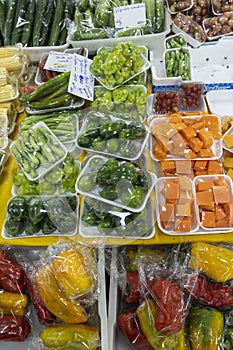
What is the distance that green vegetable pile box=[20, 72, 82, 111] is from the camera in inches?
92.0

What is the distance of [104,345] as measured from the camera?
173 centimetres

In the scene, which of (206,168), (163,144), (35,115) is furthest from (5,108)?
(206,168)

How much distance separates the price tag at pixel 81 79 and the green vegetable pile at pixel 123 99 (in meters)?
0.05

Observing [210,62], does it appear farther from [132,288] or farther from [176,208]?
[132,288]

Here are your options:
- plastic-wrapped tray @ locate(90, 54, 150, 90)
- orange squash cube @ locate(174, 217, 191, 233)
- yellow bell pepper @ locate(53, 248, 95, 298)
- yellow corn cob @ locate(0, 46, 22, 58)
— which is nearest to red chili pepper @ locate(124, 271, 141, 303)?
yellow bell pepper @ locate(53, 248, 95, 298)

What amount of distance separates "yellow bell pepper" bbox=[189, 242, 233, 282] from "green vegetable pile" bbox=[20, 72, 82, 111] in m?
1.15

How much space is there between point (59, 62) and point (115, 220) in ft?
4.20

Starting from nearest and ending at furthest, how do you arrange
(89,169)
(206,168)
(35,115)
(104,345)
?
(104,345)
(89,169)
(206,168)
(35,115)

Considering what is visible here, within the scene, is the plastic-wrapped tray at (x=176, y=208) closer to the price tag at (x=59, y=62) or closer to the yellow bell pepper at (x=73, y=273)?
the yellow bell pepper at (x=73, y=273)

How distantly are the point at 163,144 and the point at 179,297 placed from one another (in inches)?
30.3

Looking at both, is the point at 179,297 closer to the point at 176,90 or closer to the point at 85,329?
the point at 85,329

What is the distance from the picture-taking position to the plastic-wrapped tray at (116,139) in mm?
1914

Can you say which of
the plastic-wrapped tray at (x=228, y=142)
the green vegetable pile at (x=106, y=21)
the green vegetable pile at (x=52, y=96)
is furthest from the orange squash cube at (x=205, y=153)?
the green vegetable pile at (x=106, y=21)

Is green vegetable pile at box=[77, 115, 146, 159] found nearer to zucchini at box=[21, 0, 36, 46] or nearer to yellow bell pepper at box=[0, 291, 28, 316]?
yellow bell pepper at box=[0, 291, 28, 316]
